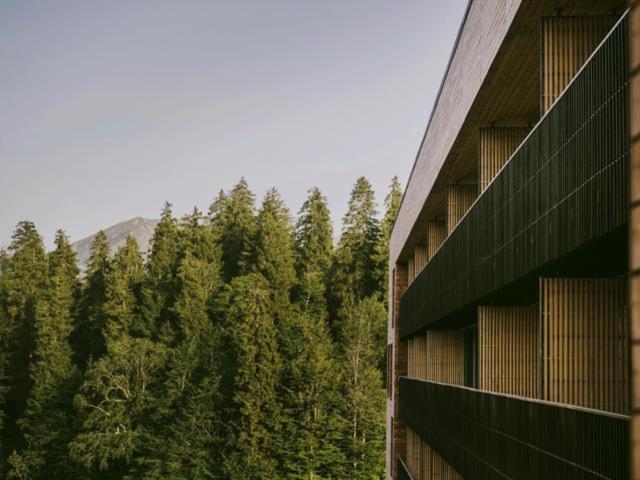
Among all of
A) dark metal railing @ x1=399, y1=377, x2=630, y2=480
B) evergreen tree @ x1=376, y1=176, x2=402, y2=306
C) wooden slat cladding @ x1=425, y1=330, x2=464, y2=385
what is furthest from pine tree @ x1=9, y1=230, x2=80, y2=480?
dark metal railing @ x1=399, y1=377, x2=630, y2=480

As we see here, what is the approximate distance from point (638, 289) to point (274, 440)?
4938cm

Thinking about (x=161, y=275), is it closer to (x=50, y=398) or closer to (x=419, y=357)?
(x=50, y=398)

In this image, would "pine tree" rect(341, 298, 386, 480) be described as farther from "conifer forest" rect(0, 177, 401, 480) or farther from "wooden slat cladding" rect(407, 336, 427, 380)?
"wooden slat cladding" rect(407, 336, 427, 380)

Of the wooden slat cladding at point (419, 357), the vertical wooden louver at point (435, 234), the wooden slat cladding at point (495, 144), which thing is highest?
the wooden slat cladding at point (495, 144)

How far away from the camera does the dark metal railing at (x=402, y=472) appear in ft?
84.3

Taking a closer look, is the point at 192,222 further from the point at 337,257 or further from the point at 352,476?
the point at 352,476

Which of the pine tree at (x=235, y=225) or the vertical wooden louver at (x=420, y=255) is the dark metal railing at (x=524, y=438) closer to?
the vertical wooden louver at (x=420, y=255)

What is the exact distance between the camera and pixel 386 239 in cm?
7056

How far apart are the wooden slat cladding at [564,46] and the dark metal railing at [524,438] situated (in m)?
3.47

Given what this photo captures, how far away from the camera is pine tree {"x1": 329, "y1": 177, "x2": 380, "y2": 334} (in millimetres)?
69500

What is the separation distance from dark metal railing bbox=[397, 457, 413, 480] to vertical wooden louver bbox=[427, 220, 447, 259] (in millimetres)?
6652

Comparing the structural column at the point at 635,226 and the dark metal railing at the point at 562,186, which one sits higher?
the dark metal railing at the point at 562,186

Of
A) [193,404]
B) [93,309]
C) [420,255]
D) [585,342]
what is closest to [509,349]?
[585,342]

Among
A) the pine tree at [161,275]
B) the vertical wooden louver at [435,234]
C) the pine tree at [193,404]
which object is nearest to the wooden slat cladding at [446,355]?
the vertical wooden louver at [435,234]
